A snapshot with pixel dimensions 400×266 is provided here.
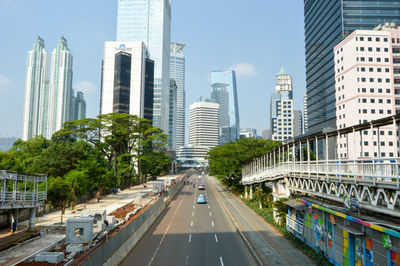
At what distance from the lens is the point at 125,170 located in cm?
6838

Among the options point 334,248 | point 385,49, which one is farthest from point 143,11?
point 334,248

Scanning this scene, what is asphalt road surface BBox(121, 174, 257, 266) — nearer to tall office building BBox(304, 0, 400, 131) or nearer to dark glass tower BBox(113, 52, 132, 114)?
tall office building BBox(304, 0, 400, 131)

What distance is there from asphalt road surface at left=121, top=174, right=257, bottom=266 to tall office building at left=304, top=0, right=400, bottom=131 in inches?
3187

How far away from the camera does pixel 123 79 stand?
126062 mm

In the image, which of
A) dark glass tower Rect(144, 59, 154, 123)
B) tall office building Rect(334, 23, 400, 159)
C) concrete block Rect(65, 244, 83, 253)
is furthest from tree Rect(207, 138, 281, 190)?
dark glass tower Rect(144, 59, 154, 123)

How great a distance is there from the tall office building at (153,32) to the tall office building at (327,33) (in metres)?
88.8

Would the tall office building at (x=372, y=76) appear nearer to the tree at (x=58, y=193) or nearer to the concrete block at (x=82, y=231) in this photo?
the tree at (x=58, y=193)

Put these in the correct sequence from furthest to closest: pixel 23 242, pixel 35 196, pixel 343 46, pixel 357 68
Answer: pixel 343 46
pixel 357 68
pixel 35 196
pixel 23 242

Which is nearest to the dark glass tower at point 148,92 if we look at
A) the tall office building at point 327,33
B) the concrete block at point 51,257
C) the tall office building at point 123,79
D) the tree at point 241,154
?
the tall office building at point 123,79

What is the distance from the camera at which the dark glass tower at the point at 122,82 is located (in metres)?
124

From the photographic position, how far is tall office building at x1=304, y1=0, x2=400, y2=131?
320 ft

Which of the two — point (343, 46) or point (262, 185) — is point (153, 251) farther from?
point (343, 46)

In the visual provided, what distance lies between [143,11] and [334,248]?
586 feet

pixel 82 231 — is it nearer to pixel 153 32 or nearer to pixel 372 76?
pixel 372 76
